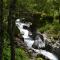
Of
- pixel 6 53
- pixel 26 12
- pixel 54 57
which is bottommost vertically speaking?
pixel 54 57

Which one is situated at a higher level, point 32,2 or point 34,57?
point 32,2

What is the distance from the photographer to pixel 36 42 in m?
20.2

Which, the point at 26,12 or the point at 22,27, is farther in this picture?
the point at 22,27

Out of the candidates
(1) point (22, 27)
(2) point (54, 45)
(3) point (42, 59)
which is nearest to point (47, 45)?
(2) point (54, 45)

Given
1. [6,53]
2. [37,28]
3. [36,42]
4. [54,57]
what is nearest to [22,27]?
[37,28]

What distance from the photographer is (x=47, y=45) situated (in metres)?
20.1

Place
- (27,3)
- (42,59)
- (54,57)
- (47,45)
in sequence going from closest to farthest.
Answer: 1. (27,3)
2. (42,59)
3. (54,57)
4. (47,45)

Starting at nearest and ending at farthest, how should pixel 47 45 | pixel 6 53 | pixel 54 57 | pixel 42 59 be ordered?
pixel 6 53, pixel 42 59, pixel 54 57, pixel 47 45

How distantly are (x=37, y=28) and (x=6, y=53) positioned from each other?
33.1ft

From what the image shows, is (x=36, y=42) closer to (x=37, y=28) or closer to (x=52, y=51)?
(x=52, y=51)

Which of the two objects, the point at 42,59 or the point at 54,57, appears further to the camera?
the point at 54,57

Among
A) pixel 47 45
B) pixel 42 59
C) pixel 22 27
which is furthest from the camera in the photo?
pixel 22 27

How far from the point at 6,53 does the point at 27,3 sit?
6303 millimetres

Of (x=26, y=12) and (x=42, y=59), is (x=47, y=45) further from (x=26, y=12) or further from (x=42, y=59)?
(x=26, y=12)
